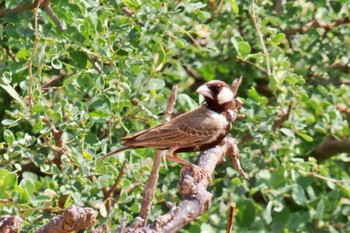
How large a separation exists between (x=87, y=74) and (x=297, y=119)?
0.96 m

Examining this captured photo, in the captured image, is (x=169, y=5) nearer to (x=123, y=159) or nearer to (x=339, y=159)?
(x=123, y=159)

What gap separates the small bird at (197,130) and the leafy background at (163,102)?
0.99ft

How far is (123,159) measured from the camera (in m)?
3.45

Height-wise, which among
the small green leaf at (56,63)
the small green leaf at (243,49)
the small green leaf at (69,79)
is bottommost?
the small green leaf at (243,49)

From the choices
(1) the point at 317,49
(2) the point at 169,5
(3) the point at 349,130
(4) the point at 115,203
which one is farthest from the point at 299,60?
(4) the point at 115,203

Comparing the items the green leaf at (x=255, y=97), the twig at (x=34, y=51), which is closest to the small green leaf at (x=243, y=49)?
the green leaf at (x=255, y=97)

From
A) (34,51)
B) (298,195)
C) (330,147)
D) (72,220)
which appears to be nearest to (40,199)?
(34,51)

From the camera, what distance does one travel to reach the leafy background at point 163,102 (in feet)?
10.3

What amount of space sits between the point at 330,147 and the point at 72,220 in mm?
2512

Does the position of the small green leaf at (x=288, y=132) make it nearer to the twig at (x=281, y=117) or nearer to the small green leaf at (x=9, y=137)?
the twig at (x=281, y=117)

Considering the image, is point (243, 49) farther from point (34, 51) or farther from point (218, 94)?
point (34, 51)

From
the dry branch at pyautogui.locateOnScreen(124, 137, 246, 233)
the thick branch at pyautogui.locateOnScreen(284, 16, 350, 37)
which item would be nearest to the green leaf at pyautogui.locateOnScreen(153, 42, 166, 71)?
the dry branch at pyautogui.locateOnScreen(124, 137, 246, 233)

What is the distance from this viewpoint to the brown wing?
A: 114 inches

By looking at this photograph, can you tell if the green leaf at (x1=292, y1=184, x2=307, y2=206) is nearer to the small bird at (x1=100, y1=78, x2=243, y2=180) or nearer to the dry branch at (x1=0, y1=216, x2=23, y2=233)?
the small bird at (x1=100, y1=78, x2=243, y2=180)
